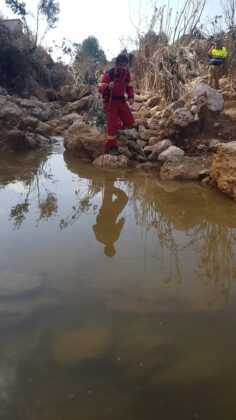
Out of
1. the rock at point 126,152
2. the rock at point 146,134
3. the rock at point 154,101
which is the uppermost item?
the rock at point 154,101

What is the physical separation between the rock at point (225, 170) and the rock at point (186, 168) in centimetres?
23

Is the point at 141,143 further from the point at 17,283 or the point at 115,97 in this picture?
the point at 17,283

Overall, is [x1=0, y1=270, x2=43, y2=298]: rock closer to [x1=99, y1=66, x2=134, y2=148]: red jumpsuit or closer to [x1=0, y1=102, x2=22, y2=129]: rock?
[x1=99, y1=66, x2=134, y2=148]: red jumpsuit

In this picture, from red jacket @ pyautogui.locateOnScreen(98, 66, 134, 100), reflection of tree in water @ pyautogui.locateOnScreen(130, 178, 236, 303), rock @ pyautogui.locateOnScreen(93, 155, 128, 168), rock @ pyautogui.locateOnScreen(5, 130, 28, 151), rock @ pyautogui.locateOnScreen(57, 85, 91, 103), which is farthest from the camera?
rock @ pyautogui.locateOnScreen(57, 85, 91, 103)

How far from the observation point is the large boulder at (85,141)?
5773 millimetres

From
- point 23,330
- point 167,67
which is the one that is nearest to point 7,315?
point 23,330

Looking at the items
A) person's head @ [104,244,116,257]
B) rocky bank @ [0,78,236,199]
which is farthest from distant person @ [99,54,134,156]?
person's head @ [104,244,116,257]

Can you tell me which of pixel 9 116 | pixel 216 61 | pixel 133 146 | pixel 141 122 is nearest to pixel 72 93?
pixel 216 61

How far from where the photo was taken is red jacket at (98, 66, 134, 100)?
212 inches

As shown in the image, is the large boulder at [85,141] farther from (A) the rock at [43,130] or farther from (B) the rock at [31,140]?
(A) the rock at [43,130]

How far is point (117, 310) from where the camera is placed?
1986 millimetres

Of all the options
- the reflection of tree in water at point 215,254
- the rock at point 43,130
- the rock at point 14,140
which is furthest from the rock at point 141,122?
the reflection of tree in water at point 215,254

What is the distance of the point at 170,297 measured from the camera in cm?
213

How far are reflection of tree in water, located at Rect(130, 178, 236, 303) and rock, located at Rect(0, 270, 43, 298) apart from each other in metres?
0.79
